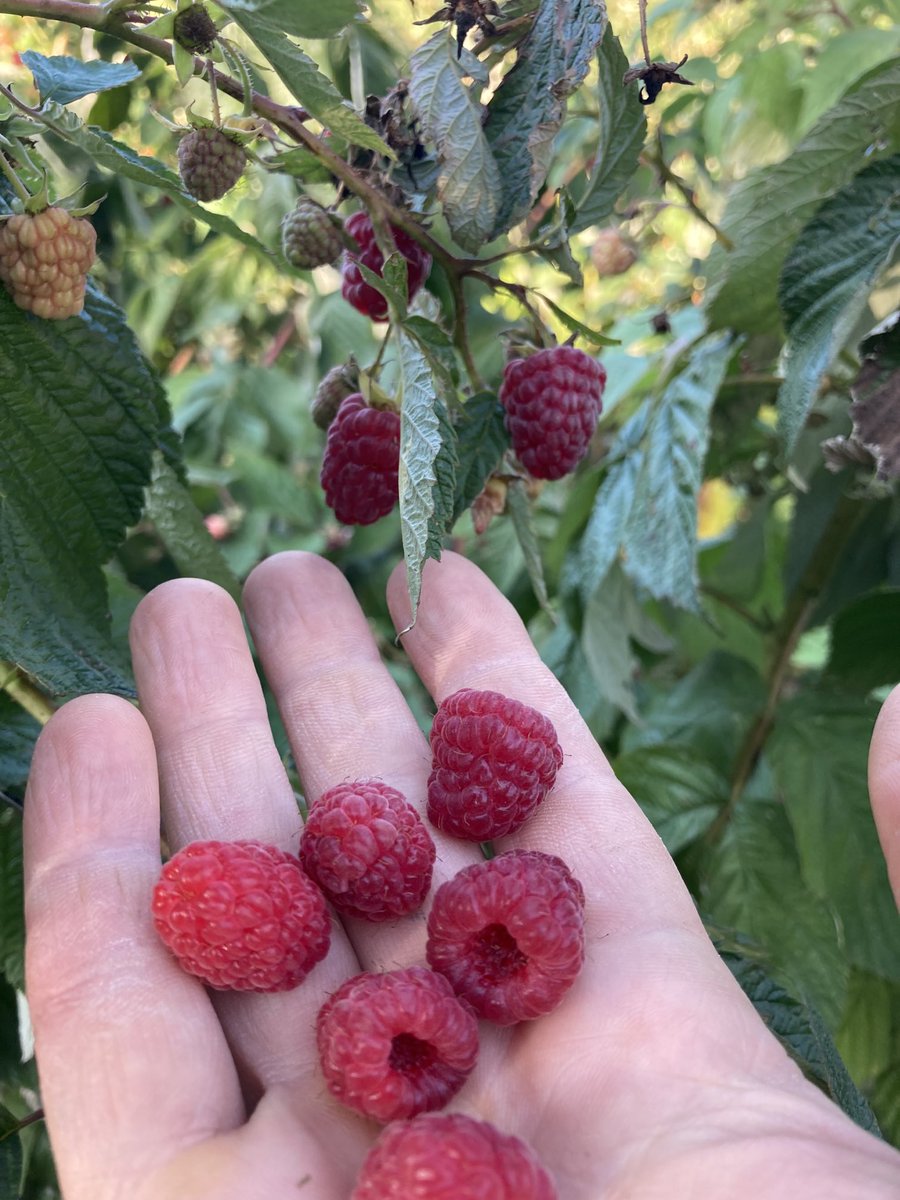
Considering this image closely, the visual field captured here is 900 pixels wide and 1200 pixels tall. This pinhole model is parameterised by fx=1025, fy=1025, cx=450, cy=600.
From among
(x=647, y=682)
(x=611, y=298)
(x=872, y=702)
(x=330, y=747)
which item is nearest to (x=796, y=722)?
(x=872, y=702)

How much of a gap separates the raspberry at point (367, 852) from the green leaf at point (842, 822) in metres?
0.53

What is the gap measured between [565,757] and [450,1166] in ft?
1.48

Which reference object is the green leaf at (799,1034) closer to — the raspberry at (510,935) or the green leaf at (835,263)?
the raspberry at (510,935)

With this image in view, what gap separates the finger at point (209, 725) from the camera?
92cm

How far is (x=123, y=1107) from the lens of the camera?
68cm

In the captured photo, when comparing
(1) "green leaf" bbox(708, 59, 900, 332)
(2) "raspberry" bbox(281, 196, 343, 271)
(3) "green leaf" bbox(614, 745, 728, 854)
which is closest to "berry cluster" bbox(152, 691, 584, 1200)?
(3) "green leaf" bbox(614, 745, 728, 854)

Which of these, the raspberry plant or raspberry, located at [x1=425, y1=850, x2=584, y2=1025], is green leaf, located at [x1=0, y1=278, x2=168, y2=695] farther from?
raspberry, located at [x1=425, y1=850, x2=584, y2=1025]

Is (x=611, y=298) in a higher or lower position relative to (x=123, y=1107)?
lower

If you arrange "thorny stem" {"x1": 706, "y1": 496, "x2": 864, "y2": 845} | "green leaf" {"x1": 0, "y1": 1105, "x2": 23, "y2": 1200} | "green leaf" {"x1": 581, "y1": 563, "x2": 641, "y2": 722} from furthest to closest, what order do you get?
"thorny stem" {"x1": 706, "y1": 496, "x2": 864, "y2": 845}, "green leaf" {"x1": 581, "y1": 563, "x2": 641, "y2": 722}, "green leaf" {"x1": 0, "y1": 1105, "x2": 23, "y2": 1200}

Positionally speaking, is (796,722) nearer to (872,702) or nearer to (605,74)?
(872,702)

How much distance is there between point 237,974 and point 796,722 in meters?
0.79

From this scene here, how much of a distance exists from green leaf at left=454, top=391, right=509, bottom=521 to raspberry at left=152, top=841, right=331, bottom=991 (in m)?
0.32

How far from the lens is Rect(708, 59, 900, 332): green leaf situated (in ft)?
3.16

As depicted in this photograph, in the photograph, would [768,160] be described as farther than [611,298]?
No
